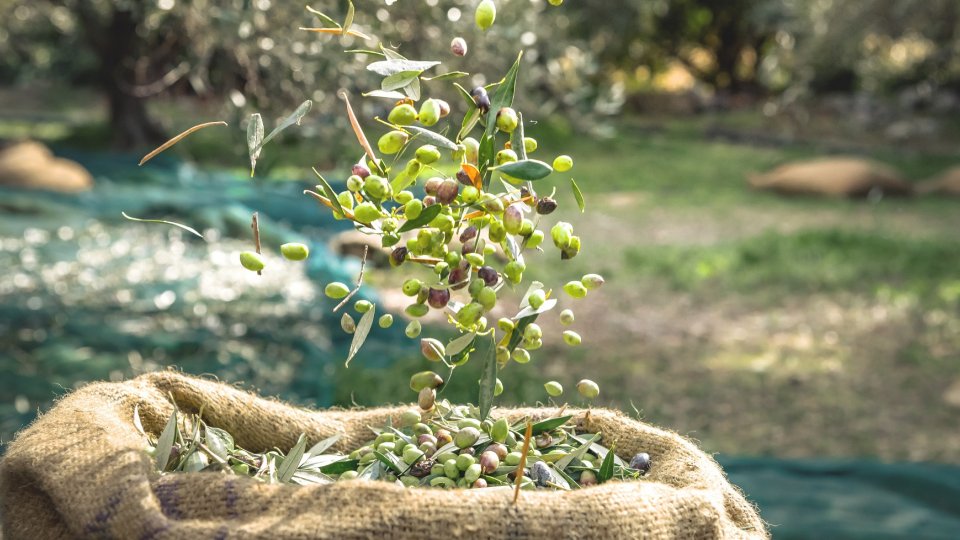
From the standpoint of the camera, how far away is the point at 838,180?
42.8ft

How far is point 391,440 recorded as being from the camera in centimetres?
182

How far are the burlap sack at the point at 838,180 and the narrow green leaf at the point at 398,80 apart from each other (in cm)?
1212

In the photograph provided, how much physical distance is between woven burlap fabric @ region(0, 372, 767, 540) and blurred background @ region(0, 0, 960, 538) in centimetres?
50

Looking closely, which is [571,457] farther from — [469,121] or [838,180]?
[838,180]

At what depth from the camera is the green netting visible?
4254mm

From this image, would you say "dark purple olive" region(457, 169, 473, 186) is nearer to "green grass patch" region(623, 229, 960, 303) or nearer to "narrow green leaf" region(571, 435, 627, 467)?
"narrow green leaf" region(571, 435, 627, 467)

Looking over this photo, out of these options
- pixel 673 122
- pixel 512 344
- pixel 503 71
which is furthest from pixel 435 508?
pixel 673 122

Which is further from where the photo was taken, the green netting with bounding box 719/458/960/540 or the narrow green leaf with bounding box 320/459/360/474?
the green netting with bounding box 719/458/960/540

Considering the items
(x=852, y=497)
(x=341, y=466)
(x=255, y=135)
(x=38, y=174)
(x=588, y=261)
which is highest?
(x=588, y=261)

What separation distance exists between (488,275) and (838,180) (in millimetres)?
12281

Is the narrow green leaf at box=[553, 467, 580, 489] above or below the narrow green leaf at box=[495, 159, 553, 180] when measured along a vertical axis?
below

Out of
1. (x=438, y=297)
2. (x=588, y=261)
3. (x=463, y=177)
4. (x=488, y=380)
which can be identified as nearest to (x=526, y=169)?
(x=463, y=177)

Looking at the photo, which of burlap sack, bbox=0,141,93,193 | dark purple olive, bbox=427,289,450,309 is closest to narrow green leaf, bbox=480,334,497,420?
dark purple olive, bbox=427,289,450,309

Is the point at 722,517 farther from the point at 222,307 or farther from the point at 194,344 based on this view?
the point at 222,307
